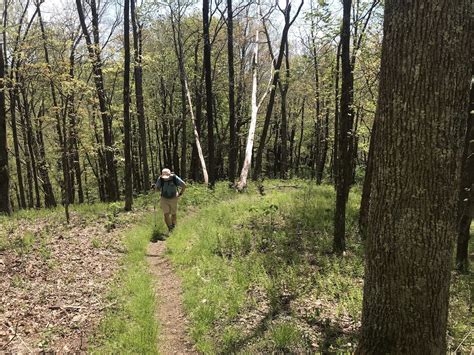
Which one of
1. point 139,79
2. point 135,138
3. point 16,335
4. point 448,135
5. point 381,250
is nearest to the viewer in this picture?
point 448,135

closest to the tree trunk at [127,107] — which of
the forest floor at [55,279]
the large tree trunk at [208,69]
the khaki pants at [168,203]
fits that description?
the forest floor at [55,279]

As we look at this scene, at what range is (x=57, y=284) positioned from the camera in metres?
7.88

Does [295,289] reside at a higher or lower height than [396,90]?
lower

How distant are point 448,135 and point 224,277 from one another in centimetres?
597

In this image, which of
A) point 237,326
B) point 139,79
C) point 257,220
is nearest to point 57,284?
point 237,326

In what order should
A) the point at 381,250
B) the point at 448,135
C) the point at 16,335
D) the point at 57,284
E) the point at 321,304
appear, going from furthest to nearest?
the point at 57,284
the point at 321,304
the point at 16,335
the point at 381,250
the point at 448,135

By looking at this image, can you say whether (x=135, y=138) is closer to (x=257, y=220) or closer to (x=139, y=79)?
(x=139, y=79)

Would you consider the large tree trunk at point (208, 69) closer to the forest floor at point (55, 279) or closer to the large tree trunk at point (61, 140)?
the large tree trunk at point (61, 140)

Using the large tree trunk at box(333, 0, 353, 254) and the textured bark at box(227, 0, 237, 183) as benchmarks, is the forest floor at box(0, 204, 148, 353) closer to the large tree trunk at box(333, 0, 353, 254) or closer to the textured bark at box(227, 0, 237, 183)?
the large tree trunk at box(333, 0, 353, 254)

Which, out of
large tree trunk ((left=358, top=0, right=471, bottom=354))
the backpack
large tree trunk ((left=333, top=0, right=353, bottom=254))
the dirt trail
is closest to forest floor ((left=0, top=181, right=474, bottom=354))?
the dirt trail

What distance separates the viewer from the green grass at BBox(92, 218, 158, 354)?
5883 mm

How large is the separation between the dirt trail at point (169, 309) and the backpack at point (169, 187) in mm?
2529

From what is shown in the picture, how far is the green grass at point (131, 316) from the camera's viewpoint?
588cm

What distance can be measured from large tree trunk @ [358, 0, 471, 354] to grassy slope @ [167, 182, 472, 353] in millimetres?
2247
